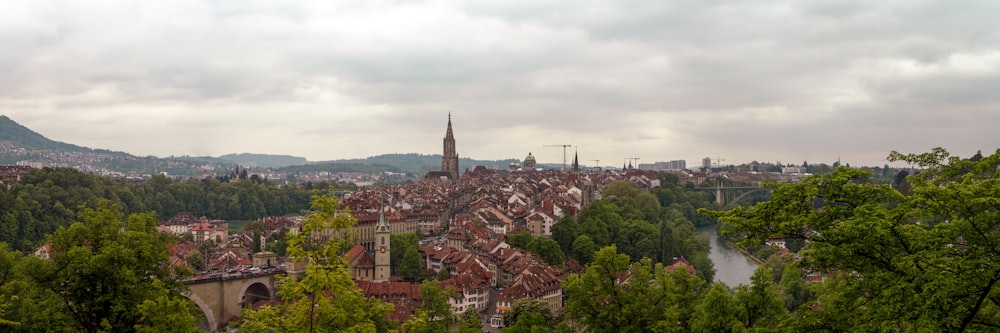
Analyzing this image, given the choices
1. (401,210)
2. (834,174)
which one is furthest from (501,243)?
(834,174)

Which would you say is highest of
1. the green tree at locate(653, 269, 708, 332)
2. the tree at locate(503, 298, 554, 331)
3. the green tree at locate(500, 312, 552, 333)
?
the green tree at locate(653, 269, 708, 332)

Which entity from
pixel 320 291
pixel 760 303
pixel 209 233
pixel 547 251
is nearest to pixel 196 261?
pixel 547 251

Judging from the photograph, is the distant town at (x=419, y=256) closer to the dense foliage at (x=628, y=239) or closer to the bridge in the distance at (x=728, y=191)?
the dense foliage at (x=628, y=239)

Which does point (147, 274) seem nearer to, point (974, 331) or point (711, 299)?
point (711, 299)

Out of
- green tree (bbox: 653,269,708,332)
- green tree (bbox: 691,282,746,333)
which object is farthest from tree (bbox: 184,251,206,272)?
green tree (bbox: 691,282,746,333)

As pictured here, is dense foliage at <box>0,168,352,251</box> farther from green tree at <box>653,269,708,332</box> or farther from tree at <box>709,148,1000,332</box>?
tree at <box>709,148,1000,332</box>

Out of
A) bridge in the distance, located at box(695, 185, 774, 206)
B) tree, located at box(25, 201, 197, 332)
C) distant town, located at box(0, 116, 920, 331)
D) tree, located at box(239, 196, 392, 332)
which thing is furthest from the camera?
bridge in the distance, located at box(695, 185, 774, 206)

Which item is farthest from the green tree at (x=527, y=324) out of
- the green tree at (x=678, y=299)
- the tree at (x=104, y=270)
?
the tree at (x=104, y=270)
